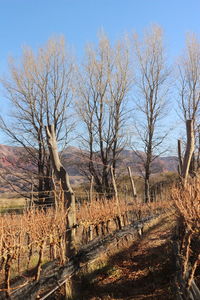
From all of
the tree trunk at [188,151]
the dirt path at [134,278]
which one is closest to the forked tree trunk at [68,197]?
the dirt path at [134,278]

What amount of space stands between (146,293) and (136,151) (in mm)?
14512

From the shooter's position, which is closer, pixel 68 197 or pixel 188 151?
pixel 68 197

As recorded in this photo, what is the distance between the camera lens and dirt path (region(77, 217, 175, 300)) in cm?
527

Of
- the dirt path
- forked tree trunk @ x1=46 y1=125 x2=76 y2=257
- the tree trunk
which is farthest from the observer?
the tree trunk

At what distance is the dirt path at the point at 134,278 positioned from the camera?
5.27m

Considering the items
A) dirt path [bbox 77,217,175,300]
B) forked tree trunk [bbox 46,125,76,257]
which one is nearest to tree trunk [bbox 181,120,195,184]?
dirt path [bbox 77,217,175,300]

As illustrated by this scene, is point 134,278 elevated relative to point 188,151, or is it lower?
lower

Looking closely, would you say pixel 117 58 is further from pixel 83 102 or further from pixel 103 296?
pixel 103 296

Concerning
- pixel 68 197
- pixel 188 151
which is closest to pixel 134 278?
pixel 68 197

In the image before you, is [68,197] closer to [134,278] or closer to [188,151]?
[134,278]

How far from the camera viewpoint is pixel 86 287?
5980 mm

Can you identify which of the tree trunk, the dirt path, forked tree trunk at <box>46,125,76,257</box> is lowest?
the dirt path

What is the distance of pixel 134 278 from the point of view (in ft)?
20.2

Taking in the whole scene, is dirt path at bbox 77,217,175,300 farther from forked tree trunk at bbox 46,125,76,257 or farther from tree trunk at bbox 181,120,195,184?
tree trunk at bbox 181,120,195,184
